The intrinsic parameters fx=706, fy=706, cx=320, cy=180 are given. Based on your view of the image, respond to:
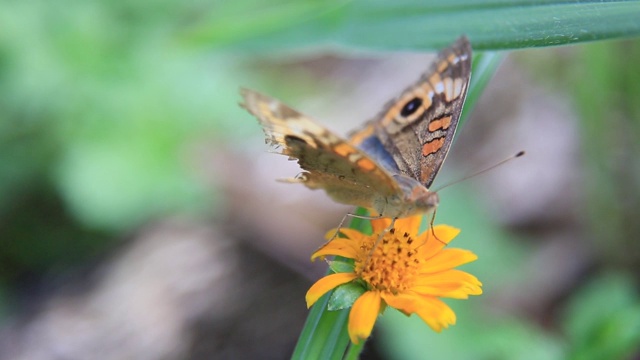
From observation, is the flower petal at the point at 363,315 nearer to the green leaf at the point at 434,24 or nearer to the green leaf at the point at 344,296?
the green leaf at the point at 344,296

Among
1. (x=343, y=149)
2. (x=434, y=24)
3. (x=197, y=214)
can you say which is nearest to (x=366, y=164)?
(x=343, y=149)

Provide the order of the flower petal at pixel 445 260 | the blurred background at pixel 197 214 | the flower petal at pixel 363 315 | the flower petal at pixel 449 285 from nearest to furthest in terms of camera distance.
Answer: the flower petal at pixel 363 315 → the flower petal at pixel 449 285 → the flower petal at pixel 445 260 → the blurred background at pixel 197 214

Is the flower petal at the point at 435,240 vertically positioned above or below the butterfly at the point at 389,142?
below

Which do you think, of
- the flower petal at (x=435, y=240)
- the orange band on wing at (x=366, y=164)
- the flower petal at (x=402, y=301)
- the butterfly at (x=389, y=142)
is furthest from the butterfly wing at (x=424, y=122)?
the flower petal at (x=402, y=301)

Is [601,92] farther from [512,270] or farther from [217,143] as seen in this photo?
[217,143]

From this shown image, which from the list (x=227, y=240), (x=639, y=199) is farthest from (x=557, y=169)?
(x=227, y=240)

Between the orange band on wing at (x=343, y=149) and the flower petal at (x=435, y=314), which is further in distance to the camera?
the orange band on wing at (x=343, y=149)

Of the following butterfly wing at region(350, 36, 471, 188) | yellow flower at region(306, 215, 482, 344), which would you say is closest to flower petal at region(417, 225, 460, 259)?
yellow flower at region(306, 215, 482, 344)

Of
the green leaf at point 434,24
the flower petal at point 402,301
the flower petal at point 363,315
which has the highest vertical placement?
the green leaf at point 434,24
